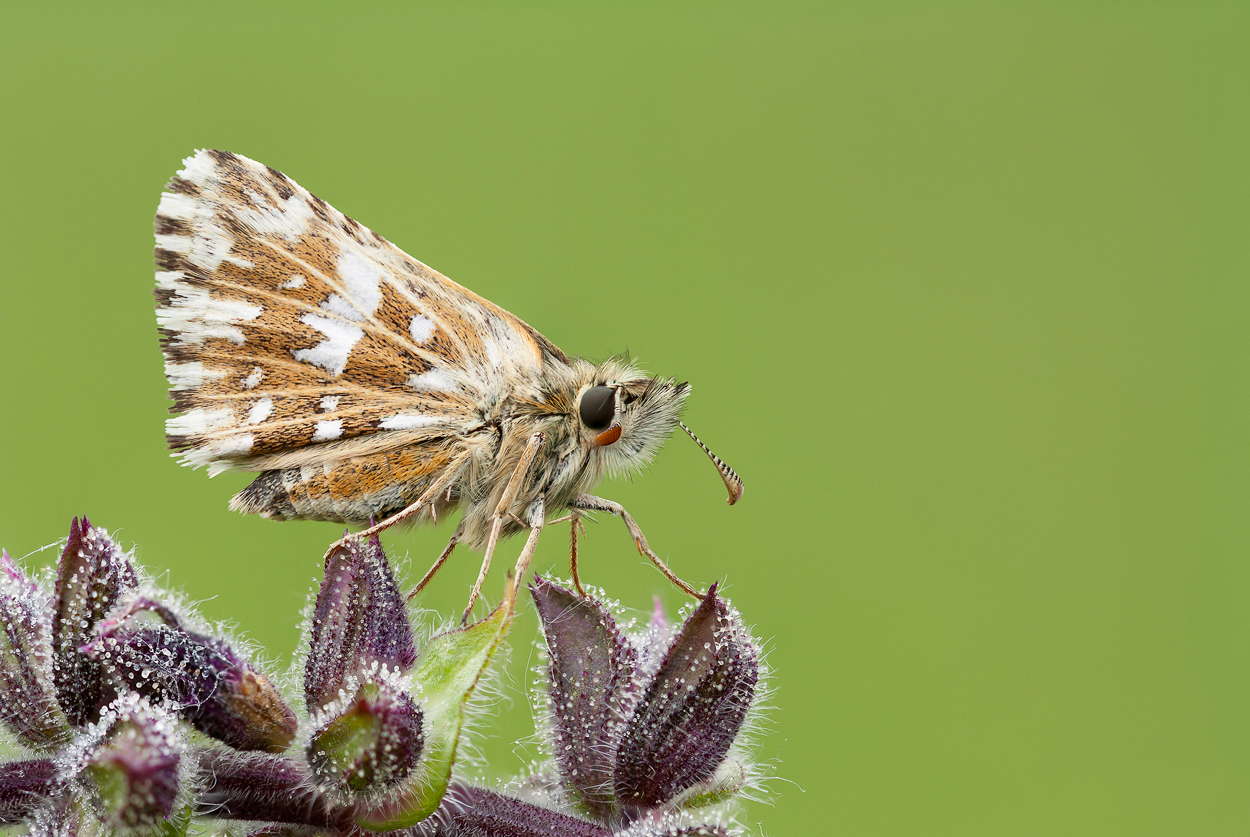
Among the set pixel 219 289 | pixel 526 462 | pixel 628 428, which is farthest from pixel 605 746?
pixel 219 289

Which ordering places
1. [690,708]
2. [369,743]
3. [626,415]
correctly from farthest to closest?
[626,415] < [690,708] < [369,743]

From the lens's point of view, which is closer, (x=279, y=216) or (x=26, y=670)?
(x=26, y=670)

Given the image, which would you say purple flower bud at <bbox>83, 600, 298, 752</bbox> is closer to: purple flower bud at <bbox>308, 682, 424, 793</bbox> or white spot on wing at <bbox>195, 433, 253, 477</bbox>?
purple flower bud at <bbox>308, 682, 424, 793</bbox>

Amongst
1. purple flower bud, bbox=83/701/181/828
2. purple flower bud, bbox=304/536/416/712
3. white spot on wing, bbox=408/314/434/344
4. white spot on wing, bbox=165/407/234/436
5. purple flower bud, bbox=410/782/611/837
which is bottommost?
purple flower bud, bbox=83/701/181/828

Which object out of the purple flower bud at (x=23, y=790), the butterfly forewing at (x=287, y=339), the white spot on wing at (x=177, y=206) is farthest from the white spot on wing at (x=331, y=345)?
the purple flower bud at (x=23, y=790)

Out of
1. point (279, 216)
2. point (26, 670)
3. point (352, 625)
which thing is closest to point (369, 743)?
point (352, 625)

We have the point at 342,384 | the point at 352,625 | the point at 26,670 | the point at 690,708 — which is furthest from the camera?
the point at 342,384

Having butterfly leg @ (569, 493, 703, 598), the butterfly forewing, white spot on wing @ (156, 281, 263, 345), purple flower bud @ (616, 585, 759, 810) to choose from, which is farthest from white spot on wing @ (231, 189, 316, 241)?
purple flower bud @ (616, 585, 759, 810)

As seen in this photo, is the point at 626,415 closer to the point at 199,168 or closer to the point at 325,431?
the point at 325,431

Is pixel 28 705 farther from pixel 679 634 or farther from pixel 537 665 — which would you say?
pixel 679 634
